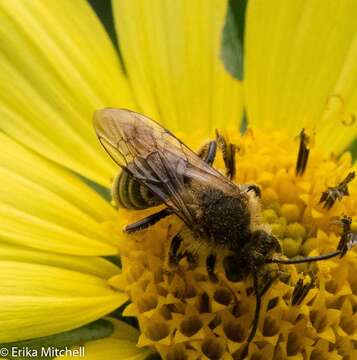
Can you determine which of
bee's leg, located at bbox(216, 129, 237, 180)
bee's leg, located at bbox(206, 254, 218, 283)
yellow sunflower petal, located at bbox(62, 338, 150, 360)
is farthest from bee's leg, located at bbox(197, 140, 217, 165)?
yellow sunflower petal, located at bbox(62, 338, 150, 360)

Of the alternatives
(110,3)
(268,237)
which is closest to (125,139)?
(268,237)

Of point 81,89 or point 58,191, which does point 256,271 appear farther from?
point 81,89

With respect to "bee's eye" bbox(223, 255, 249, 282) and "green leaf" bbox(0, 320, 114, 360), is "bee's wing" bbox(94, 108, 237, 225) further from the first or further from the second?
"green leaf" bbox(0, 320, 114, 360)

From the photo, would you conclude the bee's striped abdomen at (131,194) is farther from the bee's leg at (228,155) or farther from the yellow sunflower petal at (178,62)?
the yellow sunflower petal at (178,62)

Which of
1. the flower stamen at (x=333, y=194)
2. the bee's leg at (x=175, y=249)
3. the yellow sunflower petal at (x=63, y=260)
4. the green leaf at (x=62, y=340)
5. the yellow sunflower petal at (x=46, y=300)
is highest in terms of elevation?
the flower stamen at (x=333, y=194)

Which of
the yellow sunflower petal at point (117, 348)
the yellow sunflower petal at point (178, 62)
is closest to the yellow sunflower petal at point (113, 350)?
the yellow sunflower petal at point (117, 348)
